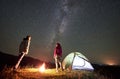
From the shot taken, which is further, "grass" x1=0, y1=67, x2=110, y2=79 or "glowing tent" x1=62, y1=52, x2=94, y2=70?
"glowing tent" x1=62, y1=52, x2=94, y2=70

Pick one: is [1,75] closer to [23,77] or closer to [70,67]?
[23,77]

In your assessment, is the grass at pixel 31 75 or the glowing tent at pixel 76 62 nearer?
the grass at pixel 31 75

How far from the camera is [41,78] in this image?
13.7 m

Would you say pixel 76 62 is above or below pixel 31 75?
above

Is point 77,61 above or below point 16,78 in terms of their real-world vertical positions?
above

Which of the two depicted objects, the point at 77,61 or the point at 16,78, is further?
the point at 77,61

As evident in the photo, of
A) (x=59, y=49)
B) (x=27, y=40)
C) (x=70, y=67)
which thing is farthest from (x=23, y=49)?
(x=70, y=67)

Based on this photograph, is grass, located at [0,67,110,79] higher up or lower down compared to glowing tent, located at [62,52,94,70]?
lower down

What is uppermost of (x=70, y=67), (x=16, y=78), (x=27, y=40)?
(x=27, y=40)

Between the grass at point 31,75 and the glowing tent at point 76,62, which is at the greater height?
the glowing tent at point 76,62

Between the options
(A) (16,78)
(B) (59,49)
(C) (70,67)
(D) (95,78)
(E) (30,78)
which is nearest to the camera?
(A) (16,78)

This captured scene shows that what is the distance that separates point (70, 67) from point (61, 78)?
24.3ft

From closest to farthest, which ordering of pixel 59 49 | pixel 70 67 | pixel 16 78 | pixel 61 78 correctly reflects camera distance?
pixel 16 78 < pixel 61 78 < pixel 59 49 < pixel 70 67

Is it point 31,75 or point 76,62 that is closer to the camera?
point 31,75
